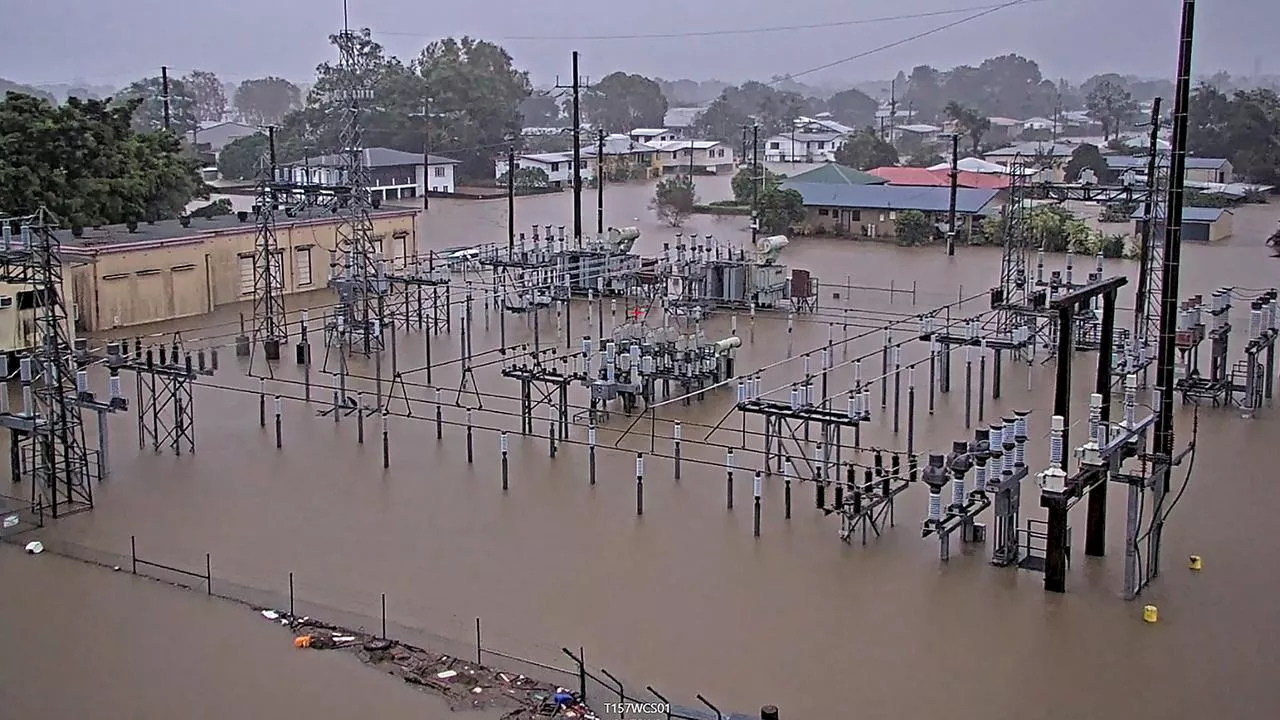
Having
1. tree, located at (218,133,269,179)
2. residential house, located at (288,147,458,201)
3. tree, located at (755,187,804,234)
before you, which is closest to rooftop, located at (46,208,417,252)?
tree, located at (755,187,804,234)

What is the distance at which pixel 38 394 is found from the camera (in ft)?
46.3

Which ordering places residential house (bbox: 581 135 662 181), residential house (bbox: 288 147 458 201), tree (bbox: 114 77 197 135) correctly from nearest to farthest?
residential house (bbox: 288 147 458 201)
residential house (bbox: 581 135 662 181)
tree (bbox: 114 77 197 135)

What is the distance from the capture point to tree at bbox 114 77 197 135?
65938mm

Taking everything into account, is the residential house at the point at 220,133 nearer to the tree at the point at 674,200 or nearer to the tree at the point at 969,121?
the tree at the point at 674,200

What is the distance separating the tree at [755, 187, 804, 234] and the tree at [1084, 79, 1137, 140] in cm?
4346

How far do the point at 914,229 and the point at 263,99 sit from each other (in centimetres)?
8247

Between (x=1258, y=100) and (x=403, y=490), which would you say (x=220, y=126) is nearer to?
(x=1258, y=100)

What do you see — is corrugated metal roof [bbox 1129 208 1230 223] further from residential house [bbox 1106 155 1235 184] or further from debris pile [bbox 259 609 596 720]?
debris pile [bbox 259 609 596 720]

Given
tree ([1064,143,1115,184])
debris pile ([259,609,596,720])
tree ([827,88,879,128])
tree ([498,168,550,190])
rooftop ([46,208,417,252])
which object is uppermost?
tree ([827,88,879,128])

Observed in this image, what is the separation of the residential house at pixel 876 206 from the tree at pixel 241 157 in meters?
25.7

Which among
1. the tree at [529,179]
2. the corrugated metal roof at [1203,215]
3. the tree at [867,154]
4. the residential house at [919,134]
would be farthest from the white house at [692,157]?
the corrugated metal roof at [1203,215]

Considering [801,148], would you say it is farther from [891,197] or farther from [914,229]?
[914,229]

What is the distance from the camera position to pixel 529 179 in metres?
51.0

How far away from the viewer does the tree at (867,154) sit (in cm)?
5800
